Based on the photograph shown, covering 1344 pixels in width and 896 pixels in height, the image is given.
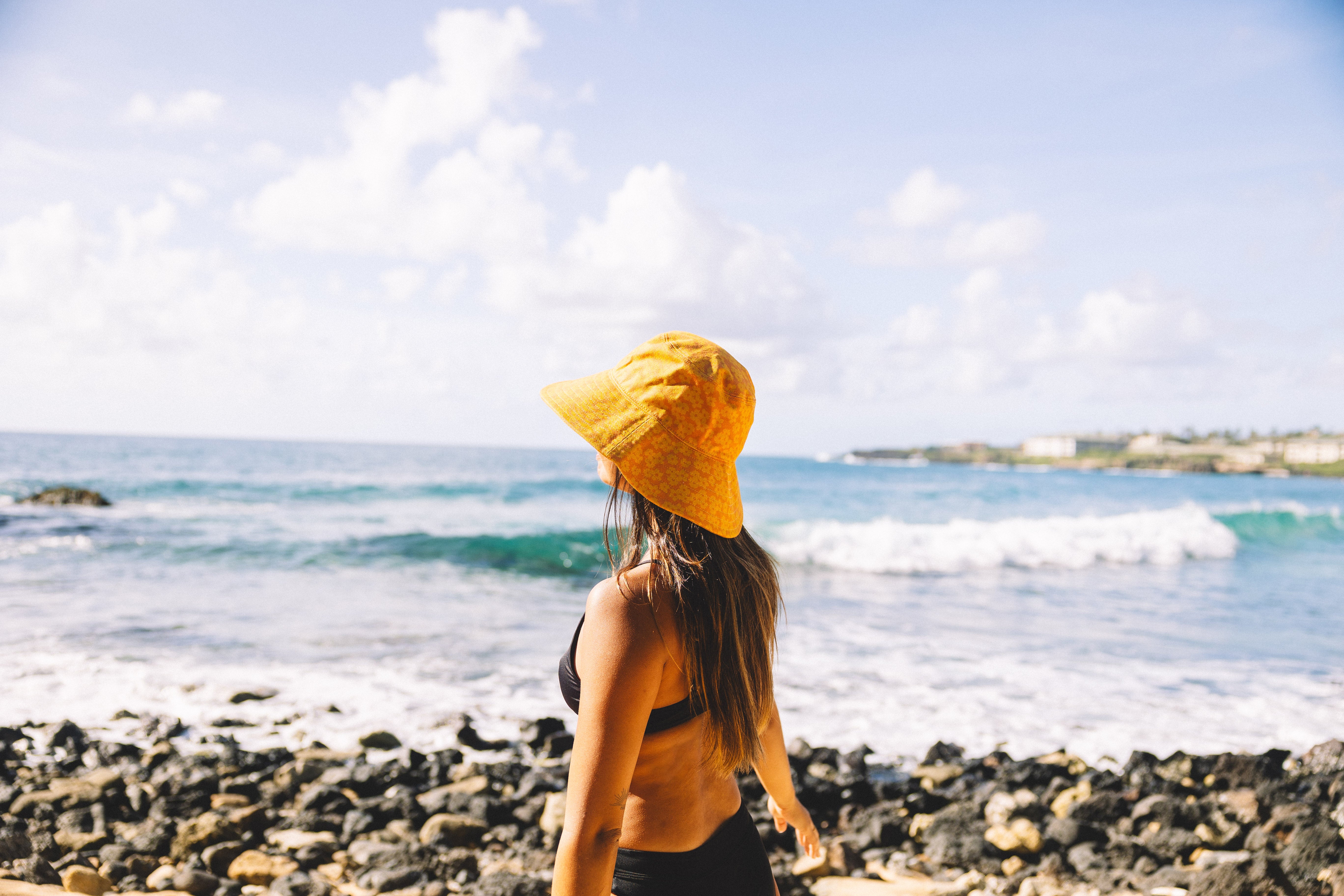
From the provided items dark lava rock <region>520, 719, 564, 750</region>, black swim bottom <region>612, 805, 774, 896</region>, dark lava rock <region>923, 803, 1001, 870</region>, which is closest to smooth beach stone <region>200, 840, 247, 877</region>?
dark lava rock <region>520, 719, 564, 750</region>

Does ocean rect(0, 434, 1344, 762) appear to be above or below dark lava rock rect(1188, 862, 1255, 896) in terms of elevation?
below

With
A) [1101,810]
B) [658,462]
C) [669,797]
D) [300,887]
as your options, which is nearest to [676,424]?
[658,462]

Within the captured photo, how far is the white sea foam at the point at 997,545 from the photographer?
63.5ft

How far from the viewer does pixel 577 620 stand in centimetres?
1259

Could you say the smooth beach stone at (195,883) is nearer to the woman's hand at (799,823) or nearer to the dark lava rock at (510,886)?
the dark lava rock at (510,886)

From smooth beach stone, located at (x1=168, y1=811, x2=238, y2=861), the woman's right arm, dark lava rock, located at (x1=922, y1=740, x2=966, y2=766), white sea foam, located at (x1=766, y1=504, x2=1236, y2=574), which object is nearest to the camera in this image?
the woman's right arm

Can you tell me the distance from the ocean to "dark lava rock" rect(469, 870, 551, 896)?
106 inches

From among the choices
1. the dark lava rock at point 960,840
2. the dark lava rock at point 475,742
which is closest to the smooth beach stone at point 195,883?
the dark lava rock at point 475,742

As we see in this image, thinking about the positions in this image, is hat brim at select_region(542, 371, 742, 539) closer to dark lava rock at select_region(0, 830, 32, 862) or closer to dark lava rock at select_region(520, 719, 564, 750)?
dark lava rock at select_region(0, 830, 32, 862)

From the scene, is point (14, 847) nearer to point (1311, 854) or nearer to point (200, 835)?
point (200, 835)

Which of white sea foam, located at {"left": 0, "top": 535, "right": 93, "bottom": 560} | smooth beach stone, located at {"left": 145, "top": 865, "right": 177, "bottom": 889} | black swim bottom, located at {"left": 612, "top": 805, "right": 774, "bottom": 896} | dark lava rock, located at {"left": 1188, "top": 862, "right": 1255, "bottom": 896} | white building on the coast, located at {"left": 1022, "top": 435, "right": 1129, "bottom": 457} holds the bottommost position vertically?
white sea foam, located at {"left": 0, "top": 535, "right": 93, "bottom": 560}

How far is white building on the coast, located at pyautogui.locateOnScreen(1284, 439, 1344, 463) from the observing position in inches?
3607

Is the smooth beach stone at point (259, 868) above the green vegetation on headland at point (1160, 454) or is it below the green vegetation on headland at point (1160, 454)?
below

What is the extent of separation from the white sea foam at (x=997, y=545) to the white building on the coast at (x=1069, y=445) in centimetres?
8601
